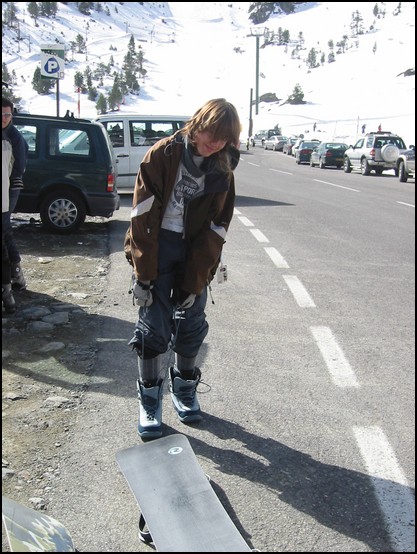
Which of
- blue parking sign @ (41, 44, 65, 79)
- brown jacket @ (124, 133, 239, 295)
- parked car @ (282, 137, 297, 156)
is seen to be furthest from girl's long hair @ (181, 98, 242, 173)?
parked car @ (282, 137, 297, 156)

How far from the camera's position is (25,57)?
4525cm

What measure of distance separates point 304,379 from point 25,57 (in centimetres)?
4619

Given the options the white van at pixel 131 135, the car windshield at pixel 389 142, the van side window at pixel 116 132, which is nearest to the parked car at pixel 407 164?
the car windshield at pixel 389 142

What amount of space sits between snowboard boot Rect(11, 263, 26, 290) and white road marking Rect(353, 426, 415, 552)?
3833 mm

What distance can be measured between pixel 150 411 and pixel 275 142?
55.2 meters

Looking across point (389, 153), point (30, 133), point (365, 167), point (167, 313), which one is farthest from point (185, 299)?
point (365, 167)

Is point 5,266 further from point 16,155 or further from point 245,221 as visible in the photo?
point 245,221

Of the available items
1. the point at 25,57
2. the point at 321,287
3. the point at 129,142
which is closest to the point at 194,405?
the point at 321,287

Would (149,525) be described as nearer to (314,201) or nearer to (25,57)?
(314,201)

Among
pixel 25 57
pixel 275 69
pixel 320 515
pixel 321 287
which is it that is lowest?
pixel 320 515

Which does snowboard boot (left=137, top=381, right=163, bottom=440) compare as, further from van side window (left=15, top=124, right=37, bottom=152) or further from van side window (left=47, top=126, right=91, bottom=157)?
van side window (left=15, top=124, right=37, bottom=152)

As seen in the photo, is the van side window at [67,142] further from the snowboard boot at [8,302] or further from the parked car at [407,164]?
the parked car at [407,164]

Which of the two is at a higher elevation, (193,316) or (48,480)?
(193,316)

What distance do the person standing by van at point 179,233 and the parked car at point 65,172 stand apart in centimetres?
638
